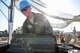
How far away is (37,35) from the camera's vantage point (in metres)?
1.75

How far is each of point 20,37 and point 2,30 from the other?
1.11ft

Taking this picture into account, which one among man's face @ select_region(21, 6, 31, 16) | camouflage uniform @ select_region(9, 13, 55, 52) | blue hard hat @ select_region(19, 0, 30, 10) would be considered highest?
blue hard hat @ select_region(19, 0, 30, 10)

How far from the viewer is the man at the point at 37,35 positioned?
1709 millimetres

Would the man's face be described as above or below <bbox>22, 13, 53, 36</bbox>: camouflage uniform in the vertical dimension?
above

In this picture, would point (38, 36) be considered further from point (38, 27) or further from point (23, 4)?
point (23, 4)

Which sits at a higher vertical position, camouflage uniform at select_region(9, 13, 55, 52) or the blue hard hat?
the blue hard hat

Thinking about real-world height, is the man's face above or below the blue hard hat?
below

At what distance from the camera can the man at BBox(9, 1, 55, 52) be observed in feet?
5.61

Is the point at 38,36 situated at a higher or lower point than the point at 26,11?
lower

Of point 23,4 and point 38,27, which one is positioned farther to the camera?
point 38,27

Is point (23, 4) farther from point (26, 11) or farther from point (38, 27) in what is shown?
point (38, 27)

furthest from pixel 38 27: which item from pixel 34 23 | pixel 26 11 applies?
pixel 26 11

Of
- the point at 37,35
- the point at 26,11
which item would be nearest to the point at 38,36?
the point at 37,35

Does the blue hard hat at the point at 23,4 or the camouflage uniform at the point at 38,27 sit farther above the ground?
the blue hard hat at the point at 23,4
